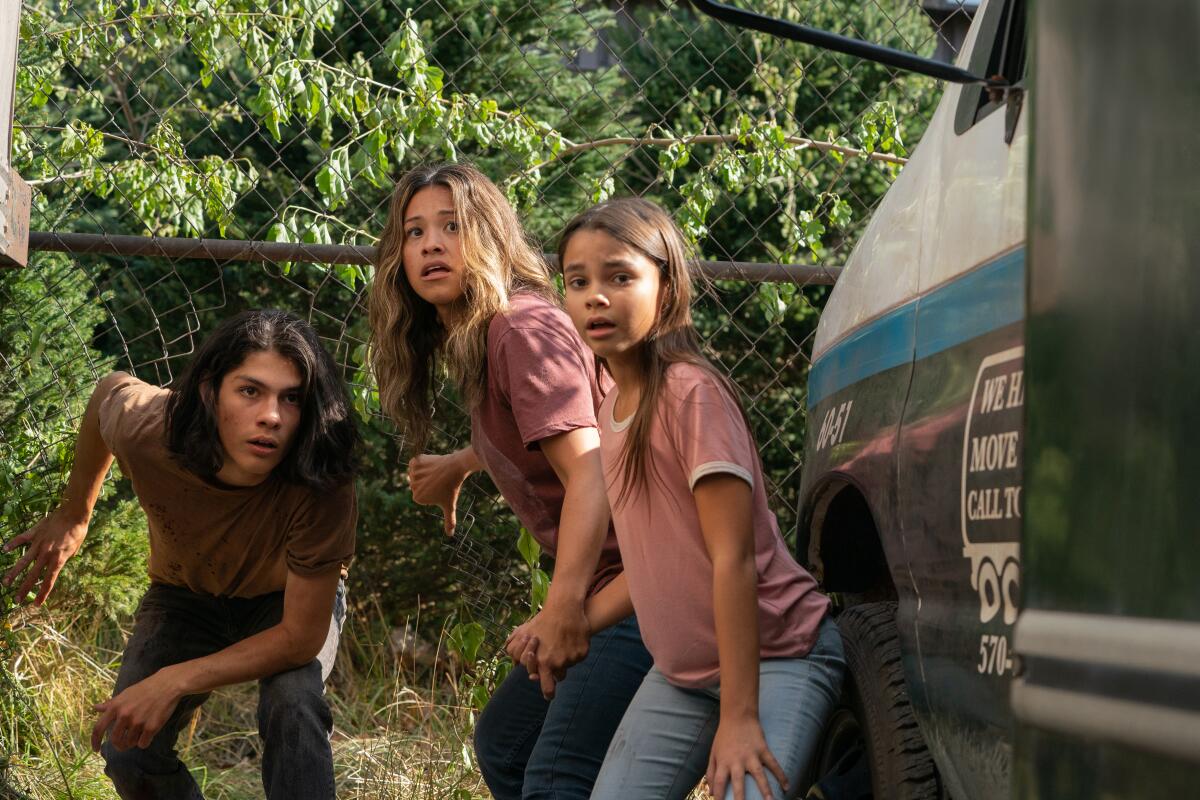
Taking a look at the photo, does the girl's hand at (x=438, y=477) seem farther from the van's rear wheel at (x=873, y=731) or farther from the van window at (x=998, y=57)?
the van window at (x=998, y=57)

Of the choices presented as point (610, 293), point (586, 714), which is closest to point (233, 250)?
point (610, 293)

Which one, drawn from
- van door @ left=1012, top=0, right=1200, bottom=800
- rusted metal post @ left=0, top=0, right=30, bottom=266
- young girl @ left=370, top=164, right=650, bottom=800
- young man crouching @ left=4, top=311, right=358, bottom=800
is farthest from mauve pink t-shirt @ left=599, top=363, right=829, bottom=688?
rusted metal post @ left=0, top=0, right=30, bottom=266

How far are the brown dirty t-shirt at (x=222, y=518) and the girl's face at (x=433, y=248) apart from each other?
0.58m

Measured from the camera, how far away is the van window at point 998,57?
2.27 m

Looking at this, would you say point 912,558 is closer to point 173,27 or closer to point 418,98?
point 418,98

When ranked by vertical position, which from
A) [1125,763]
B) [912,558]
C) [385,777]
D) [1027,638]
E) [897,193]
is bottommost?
[385,777]

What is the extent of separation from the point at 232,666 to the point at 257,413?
59 centimetres

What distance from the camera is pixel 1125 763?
3.83 feet

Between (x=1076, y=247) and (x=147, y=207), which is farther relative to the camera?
(x=147, y=207)

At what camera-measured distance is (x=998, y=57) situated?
2352mm

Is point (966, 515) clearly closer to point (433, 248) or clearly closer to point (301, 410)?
point (433, 248)

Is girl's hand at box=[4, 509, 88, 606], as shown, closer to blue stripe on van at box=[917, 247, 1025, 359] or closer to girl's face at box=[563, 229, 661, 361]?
girl's face at box=[563, 229, 661, 361]

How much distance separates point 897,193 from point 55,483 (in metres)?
3.00

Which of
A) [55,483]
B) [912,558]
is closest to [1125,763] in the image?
[912,558]
